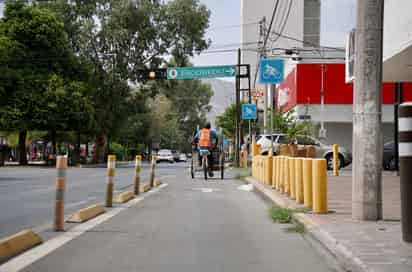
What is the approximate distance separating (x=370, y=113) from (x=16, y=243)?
15.7 ft

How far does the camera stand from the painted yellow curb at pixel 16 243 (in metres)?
6.25

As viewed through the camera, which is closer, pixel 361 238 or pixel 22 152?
pixel 361 238

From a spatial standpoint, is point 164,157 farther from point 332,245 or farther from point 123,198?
point 332,245

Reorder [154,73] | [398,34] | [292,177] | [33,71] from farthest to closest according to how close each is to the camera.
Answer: [33,71] < [154,73] < [398,34] < [292,177]

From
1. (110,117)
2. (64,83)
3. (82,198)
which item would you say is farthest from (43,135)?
(82,198)

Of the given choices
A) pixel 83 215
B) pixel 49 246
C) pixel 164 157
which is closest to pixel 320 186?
→ pixel 83 215

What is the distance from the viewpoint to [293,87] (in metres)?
41.3

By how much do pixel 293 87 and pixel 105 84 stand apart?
13.6 m

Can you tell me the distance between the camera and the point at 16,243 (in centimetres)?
658

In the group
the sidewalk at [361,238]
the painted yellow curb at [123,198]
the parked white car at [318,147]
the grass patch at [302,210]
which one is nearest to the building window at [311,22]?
the parked white car at [318,147]

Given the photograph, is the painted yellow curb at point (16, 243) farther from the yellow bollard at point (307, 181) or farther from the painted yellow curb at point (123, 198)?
the painted yellow curb at point (123, 198)

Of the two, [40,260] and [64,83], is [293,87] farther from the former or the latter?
[40,260]

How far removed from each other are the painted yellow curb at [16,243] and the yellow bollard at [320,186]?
4129 mm

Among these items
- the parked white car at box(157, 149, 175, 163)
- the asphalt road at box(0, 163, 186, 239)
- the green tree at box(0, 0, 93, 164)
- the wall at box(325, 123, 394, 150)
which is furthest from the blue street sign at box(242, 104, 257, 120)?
the parked white car at box(157, 149, 175, 163)
